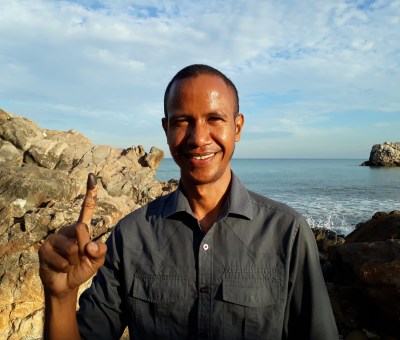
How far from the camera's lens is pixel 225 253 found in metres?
2.44

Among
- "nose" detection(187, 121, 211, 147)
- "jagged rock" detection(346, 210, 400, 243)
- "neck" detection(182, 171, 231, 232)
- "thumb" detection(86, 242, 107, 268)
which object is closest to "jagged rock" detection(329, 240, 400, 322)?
"jagged rock" detection(346, 210, 400, 243)

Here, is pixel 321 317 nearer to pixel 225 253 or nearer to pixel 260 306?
pixel 260 306

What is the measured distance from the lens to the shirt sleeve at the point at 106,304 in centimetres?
239

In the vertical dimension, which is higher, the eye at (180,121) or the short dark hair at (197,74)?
the short dark hair at (197,74)

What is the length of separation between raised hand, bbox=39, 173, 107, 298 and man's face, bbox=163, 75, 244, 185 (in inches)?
40.1

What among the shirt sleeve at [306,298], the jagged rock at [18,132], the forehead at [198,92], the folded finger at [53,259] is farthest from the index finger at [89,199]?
the jagged rock at [18,132]

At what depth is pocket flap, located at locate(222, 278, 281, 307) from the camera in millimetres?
2350

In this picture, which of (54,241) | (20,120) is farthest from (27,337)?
(20,120)

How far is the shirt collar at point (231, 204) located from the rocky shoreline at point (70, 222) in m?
4.09

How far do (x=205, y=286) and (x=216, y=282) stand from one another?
0.27 feet

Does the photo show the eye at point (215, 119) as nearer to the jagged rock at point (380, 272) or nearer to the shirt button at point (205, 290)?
the shirt button at point (205, 290)

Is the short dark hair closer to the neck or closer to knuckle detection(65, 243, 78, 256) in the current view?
the neck

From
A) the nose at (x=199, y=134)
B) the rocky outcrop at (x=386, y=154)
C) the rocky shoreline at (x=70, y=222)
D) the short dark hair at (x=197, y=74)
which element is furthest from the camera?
the rocky outcrop at (x=386, y=154)

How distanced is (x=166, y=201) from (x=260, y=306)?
1.07 metres
